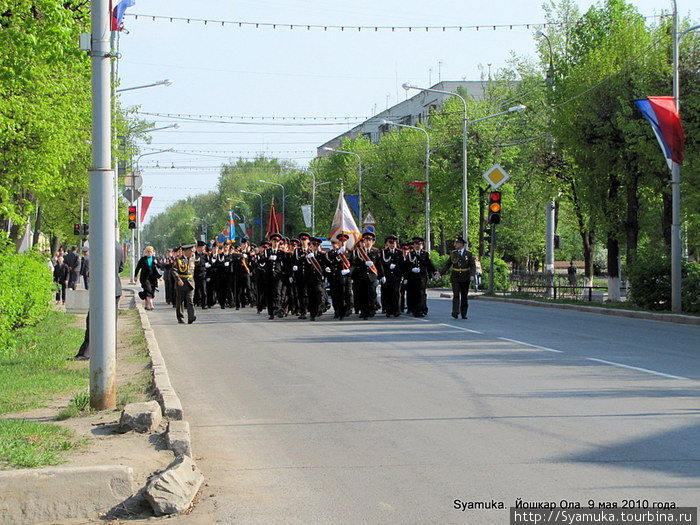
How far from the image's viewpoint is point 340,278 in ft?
76.6

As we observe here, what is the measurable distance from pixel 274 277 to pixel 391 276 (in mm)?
3265

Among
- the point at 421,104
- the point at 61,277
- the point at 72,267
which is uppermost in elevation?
the point at 421,104

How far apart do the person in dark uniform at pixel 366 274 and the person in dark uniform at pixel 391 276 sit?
123 millimetres

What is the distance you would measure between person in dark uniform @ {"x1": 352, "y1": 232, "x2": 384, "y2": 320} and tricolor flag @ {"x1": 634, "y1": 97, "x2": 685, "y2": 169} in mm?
6983

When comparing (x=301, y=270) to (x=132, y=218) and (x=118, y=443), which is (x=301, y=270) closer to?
(x=132, y=218)

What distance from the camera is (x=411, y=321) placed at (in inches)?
874

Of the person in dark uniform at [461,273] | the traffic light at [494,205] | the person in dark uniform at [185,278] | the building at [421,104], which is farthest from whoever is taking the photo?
the building at [421,104]

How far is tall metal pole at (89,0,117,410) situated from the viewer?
362 inches

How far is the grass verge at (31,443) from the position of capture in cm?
667

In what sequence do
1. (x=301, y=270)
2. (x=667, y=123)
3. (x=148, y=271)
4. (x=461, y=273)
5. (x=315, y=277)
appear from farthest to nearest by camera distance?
(x=148, y=271), (x=301, y=270), (x=315, y=277), (x=667, y=123), (x=461, y=273)

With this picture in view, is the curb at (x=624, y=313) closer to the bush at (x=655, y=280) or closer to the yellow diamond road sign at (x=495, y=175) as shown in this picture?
the bush at (x=655, y=280)

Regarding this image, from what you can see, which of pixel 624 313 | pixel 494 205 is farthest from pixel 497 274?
pixel 624 313

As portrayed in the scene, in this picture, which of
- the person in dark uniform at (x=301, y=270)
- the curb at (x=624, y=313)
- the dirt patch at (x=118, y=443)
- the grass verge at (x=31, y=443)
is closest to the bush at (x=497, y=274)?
the curb at (x=624, y=313)

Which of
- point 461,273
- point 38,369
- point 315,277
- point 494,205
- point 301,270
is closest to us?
point 38,369
